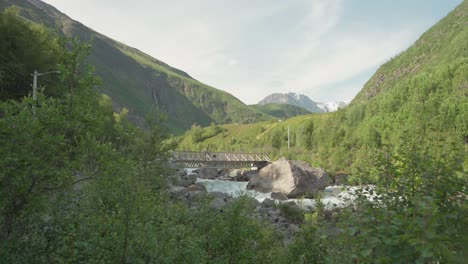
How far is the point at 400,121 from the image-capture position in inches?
415

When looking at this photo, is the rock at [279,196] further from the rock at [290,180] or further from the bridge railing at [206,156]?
the bridge railing at [206,156]

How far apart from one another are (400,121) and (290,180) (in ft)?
75.7

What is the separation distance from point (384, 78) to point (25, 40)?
160 meters

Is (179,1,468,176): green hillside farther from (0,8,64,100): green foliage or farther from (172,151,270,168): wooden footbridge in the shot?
(0,8,64,100): green foliage

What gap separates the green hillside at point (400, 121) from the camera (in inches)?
203

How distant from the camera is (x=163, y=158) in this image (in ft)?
50.0

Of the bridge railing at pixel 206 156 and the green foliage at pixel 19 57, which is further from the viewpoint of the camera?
the bridge railing at pixel 206 156

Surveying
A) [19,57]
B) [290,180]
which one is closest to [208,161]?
[290,180]

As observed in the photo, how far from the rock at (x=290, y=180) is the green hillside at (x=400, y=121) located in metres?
7.72

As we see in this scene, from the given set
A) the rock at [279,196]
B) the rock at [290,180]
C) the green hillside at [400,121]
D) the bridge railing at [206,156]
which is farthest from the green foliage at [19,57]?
the green hillside at [400,121]

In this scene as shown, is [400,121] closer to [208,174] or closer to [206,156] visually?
[206,156]

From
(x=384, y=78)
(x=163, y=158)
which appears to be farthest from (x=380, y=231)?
(x=384, y=78)

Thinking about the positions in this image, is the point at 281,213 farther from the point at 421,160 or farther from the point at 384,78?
the point at 384,78

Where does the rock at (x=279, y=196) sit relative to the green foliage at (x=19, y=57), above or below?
below
